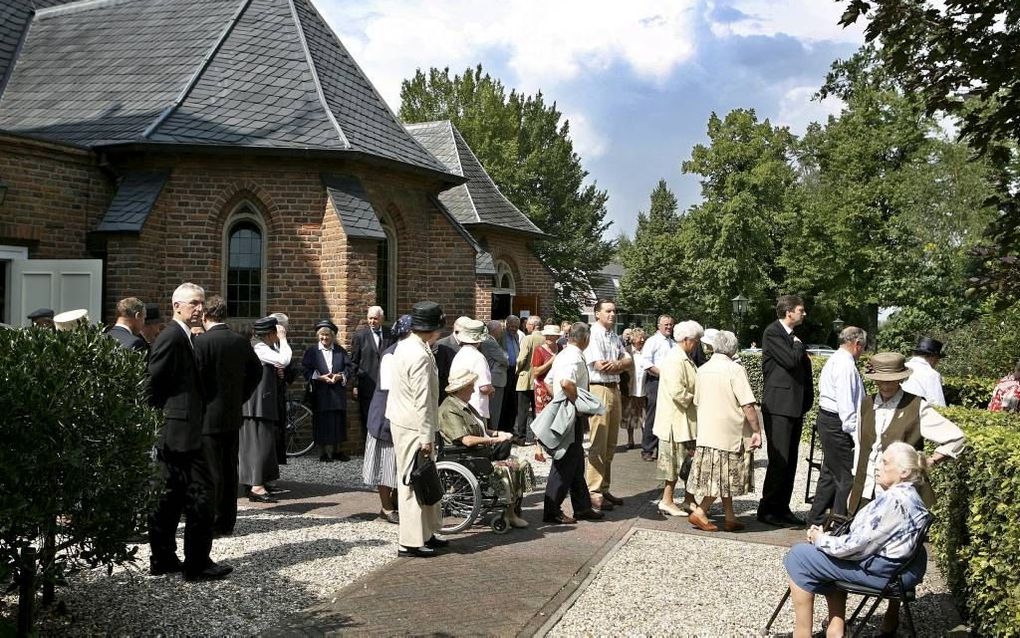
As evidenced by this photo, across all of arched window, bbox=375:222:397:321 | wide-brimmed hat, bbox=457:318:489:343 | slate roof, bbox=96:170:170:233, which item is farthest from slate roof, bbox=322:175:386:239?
wide-brimmed hat, bbox=457:318:489:343

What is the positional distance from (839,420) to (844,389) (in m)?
0.31

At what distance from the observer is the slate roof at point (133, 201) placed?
1189 cm

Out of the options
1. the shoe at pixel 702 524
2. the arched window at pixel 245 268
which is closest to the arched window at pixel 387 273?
the arched window at pixel 245 268

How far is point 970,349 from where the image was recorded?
49.7 feet

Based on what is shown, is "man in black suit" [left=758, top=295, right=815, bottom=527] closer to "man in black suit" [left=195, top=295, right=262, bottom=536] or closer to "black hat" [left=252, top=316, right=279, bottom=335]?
"man in black suit" [left=195, top=295, right=262, bottom=536]

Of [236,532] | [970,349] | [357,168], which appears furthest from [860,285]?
[236,532]

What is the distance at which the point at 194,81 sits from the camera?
13.3 metres

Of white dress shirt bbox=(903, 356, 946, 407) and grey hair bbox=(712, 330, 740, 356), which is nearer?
grey hair bbox=(712, 330, 740, 356)

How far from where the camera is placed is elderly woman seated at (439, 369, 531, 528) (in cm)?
712

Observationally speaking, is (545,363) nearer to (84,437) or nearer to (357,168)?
(357,168)

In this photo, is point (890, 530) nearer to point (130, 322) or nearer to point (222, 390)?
point (222, 390)

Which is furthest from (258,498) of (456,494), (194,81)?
(194,81)

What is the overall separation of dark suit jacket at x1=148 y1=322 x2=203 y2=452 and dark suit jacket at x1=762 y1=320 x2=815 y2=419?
4.98 metres

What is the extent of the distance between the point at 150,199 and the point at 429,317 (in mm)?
7558
